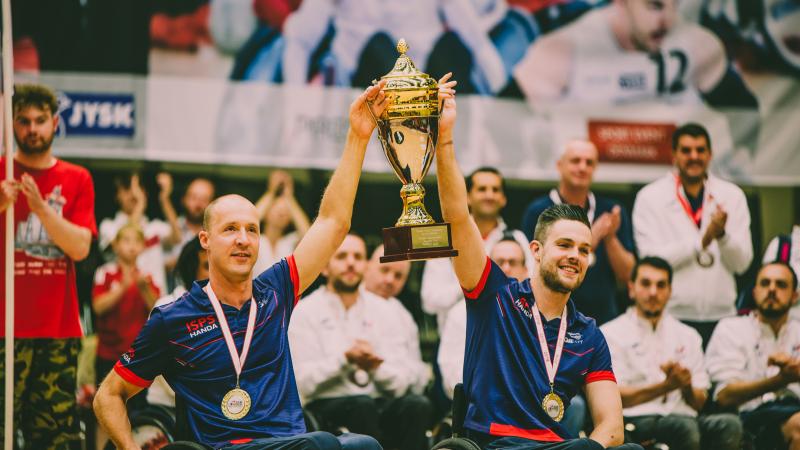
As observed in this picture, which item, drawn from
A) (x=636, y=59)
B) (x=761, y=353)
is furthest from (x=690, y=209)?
(x=636, y=59)

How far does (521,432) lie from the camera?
13.0 feet

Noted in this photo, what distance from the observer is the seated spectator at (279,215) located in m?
6.71

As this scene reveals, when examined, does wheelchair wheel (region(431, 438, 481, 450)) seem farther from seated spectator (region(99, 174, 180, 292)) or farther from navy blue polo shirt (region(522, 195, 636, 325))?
seated spectator (region(99, 174, 180, 292))

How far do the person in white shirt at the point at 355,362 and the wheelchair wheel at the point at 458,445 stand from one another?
1.80 meters

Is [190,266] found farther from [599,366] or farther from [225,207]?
[599,366]

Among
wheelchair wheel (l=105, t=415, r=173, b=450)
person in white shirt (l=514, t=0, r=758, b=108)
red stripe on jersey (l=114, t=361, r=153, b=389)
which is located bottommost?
wheelchair wheel (l=105, t=415, r=173, b=450)

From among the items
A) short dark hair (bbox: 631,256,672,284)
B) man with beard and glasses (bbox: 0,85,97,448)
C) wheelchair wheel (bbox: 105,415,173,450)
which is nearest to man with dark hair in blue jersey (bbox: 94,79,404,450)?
wheelchair wheel (bbox: 105,415,173,450)

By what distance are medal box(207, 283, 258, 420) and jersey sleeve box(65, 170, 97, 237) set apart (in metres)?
1.51

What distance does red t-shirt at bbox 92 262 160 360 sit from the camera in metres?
6.33

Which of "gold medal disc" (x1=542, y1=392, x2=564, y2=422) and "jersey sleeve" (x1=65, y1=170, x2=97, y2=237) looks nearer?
"gold medal disc" (x1=542, y1=392, x2=564, y2=422)

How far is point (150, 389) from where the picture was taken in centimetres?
569

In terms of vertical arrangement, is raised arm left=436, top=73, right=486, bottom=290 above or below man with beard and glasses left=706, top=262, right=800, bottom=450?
above

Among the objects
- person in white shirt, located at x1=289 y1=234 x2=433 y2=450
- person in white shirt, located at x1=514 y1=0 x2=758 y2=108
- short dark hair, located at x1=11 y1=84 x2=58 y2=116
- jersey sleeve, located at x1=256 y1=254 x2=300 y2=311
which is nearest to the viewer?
jersey sleeve, located at x1=256 y1=254 x2=300 y2=311

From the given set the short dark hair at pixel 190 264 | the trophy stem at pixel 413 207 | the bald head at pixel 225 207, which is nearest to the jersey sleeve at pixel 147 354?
the bald head at pixel 225 207
